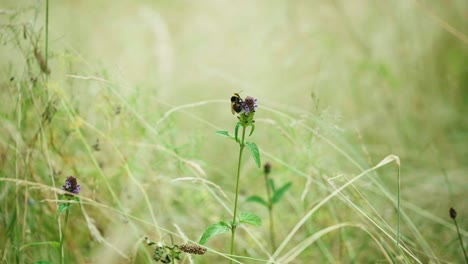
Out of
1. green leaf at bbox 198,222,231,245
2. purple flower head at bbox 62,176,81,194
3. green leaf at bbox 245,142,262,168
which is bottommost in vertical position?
green leaf at bbox 198,222,231,245

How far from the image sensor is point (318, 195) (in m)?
1.95

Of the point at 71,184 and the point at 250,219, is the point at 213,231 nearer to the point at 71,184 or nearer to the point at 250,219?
the point at 250,219

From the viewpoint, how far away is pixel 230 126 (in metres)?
2.81

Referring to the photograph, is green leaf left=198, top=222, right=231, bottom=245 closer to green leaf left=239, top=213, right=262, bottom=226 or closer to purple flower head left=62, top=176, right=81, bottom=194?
green leaf left=239, top=213, right=262, bottom=226

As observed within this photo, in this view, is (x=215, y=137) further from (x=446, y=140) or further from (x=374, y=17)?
(x=374, y=17)

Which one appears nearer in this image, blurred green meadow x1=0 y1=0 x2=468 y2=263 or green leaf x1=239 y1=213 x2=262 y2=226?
green leaf x1=239 y1=213 x2=262 y2=226

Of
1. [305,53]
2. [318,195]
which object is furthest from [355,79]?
[318,195]

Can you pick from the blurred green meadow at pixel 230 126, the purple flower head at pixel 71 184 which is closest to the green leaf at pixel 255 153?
the blurred green meadow at pixel 230 126

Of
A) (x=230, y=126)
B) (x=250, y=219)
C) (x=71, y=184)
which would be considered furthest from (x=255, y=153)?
(x=230, y=126)

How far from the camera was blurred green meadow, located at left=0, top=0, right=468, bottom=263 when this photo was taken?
1.52 metres

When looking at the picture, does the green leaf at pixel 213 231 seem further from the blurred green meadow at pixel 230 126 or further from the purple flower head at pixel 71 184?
the purple flower head at pixel 71 184

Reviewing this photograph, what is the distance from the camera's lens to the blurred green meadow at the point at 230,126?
59.9 inches

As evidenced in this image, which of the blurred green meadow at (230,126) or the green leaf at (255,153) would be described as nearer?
the green leaf at (255,153)

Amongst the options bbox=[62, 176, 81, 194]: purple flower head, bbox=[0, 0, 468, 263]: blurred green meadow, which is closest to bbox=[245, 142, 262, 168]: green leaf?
bbox=[0, 0, 468, 263]: blurred green meadow
